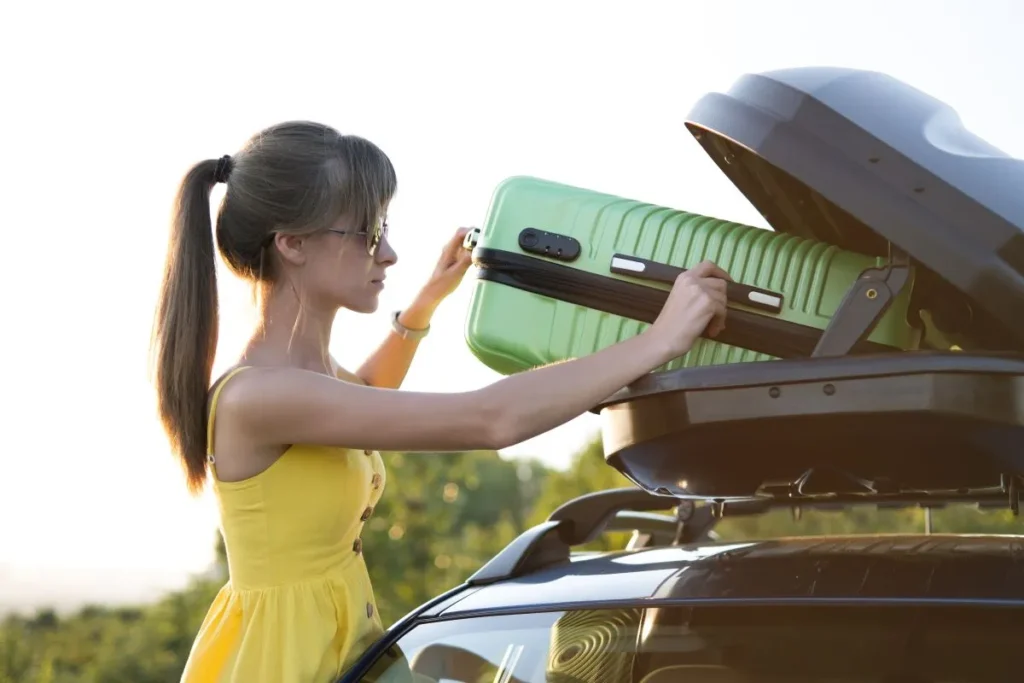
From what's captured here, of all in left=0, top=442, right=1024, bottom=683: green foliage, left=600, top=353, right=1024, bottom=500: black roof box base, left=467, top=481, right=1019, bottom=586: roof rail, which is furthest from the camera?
left=0, top=442, right=1024, bottom=683: green foliage

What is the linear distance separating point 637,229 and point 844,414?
53cm

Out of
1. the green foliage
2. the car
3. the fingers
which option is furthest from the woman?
the green foliage

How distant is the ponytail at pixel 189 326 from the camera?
2.34m

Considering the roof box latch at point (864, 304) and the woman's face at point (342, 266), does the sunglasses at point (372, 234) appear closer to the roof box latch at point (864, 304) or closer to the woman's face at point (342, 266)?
the woman's face at point (342, 266)

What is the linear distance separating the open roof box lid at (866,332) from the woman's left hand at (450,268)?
0.69 metres

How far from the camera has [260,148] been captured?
2.44 metres

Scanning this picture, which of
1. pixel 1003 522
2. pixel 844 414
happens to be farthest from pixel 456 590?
pixel 1003 522

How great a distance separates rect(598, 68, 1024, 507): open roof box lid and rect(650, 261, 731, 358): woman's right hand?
0.09 metres

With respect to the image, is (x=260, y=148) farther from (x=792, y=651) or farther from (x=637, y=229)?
(x=792, y=651)

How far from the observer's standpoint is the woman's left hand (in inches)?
109

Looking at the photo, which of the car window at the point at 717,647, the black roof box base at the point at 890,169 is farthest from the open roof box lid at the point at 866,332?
the car window at the point at 717,647

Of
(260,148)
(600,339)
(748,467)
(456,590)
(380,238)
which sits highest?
(260,148)

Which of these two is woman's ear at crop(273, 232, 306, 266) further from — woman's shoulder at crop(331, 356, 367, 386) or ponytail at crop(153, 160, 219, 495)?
woman's shoulder at crop(331, 356, 367, 386)

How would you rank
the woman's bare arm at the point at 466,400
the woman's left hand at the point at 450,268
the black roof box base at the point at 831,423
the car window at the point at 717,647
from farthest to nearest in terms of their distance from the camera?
the woman's left hand at the point at 450,268
the woman's bare arm at the point at 466,400
the car window at the point at 717,647
the black roof box base at the point at 831,423
